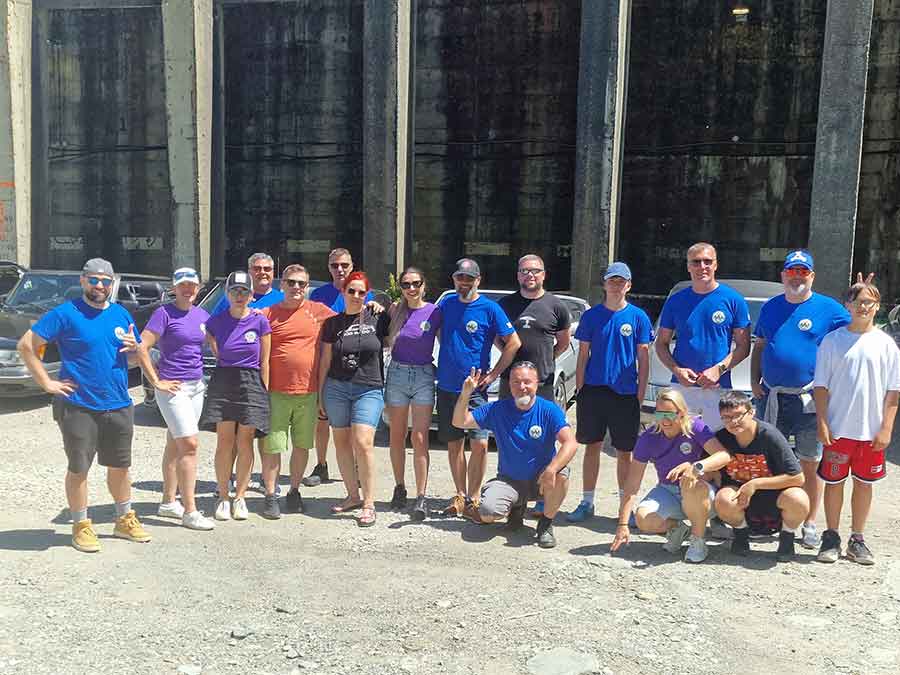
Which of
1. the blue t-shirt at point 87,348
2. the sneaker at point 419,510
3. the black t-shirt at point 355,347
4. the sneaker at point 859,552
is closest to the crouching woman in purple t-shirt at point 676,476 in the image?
the sneaker at point 859,552

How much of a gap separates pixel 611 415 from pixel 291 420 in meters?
2.51

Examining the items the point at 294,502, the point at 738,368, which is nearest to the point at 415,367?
the point at 294,502

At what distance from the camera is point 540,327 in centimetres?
619

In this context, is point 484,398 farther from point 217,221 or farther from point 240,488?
point 217,221

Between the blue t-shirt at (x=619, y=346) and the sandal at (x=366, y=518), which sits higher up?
the blue t-shirt at (x=619, y=346)

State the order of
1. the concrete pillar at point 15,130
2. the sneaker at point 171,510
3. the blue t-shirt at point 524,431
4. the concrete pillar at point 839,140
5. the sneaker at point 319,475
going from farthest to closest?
the concrete pillar at point 15,130 → the concrete pillar at point 839,140 → the sneaker at point 319,475 → the sneaker at point 171,510 → the blue t-shirt at point 524,431

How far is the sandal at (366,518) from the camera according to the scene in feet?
19.7

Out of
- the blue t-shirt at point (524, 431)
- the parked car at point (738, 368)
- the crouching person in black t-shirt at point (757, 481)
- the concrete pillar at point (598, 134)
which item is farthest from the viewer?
the concrete pillar at point (598, 134)

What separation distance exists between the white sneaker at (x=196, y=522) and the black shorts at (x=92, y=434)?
67 cm

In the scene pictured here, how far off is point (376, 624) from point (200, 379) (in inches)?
101

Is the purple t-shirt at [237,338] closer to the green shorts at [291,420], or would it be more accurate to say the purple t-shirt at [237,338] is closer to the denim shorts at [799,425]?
the green shorts at [291,420]

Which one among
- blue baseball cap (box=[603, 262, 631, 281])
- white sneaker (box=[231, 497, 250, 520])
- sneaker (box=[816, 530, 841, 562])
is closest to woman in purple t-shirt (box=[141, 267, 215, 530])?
white sneaker (box=[231, 497, 250, 520])

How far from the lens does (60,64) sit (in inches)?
832

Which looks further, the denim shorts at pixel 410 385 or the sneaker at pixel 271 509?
the denim shorts at pixel 410 385
